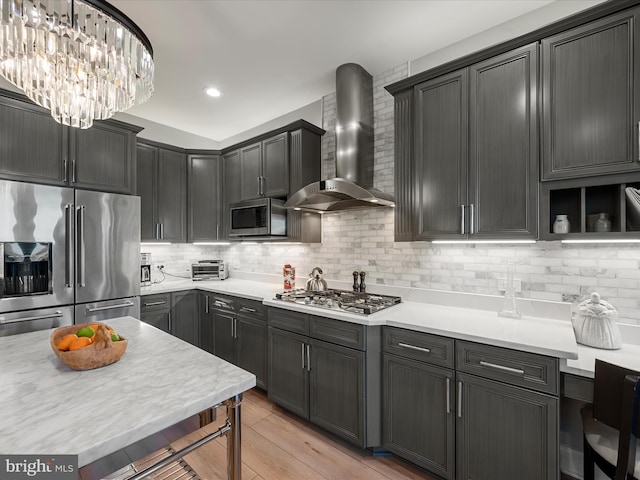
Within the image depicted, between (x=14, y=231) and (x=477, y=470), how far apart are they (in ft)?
11.4

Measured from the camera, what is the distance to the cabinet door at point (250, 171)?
3.39m

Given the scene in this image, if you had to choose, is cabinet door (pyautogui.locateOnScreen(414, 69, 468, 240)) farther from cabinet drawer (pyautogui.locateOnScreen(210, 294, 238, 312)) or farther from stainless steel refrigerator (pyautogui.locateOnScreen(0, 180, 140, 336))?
stainless steel refrigerator (pyautogui.locateOnScreen(0, 180, 140, 336))

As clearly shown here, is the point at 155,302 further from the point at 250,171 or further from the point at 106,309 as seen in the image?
the point at 250,171

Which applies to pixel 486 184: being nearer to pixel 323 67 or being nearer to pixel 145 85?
pixel 323 67

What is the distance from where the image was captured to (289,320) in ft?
8.01

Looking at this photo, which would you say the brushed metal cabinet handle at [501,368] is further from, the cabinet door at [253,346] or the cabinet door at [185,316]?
the cabinet door at [185,316]

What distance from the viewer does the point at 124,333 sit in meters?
1.64

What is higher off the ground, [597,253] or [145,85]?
[145,85]

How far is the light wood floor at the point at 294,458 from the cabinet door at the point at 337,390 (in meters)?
0.12

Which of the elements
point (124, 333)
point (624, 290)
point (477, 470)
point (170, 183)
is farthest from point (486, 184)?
point (170, 183)

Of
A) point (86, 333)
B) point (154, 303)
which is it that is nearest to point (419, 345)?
point (86, 333)

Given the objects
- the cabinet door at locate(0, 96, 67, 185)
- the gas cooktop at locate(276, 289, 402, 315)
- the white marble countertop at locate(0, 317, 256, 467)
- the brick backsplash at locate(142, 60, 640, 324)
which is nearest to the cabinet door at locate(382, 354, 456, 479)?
the gas cooktop at locate(276, 289, 402, 315)

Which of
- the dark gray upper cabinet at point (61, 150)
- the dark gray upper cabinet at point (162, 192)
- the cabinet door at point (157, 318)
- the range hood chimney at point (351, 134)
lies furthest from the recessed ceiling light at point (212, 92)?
the cabinet door at point (157, 318)

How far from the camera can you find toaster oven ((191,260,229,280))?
3.87 m
